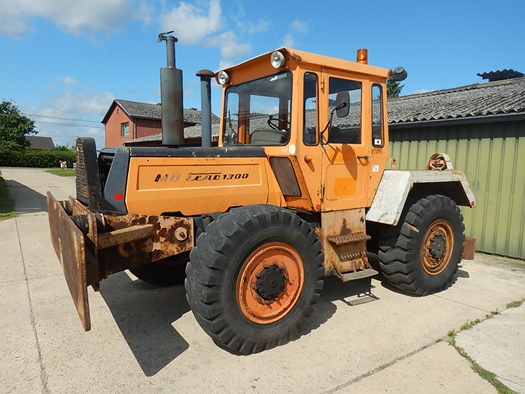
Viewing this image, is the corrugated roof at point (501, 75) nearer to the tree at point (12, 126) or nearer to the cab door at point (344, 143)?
the cab door at point (344, 143)

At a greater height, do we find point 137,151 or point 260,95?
point 260,95

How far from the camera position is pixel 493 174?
6.64 meters

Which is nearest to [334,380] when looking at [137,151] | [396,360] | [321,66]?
[396,360]

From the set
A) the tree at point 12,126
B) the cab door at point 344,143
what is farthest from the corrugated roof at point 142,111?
the cab door at point 344,143

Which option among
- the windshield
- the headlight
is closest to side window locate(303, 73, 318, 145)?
the windshield

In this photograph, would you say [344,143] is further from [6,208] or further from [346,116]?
[6,208]

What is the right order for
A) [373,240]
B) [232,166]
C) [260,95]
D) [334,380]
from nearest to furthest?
[334,380]
[232,166]
[260,95]
[373,240]

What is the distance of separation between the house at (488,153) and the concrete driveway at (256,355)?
2069 mm

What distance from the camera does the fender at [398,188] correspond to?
4.06 meters

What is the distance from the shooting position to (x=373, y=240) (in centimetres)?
470

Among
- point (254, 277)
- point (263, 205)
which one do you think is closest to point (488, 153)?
point (263, 205)

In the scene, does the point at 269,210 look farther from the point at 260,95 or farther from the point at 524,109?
the point at 524,109

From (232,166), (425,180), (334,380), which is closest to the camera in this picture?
(334,380)

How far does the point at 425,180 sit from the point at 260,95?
216 centimetres
